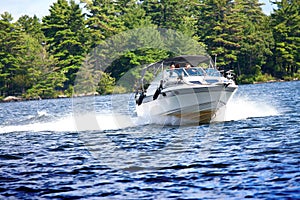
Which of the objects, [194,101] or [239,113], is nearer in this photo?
[194,101]

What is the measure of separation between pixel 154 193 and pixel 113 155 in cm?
537

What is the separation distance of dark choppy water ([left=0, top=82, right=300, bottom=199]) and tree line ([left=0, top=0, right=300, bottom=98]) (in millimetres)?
75252

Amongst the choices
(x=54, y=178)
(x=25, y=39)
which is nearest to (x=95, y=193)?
(x=54, y=178)

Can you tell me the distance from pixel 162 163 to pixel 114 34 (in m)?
95.3

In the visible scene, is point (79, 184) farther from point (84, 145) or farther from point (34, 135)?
point (34, 135)

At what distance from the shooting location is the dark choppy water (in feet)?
35.6

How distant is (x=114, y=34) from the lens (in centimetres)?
10744

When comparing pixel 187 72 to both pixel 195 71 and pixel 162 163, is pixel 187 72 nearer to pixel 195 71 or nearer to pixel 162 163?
pixel 195 71

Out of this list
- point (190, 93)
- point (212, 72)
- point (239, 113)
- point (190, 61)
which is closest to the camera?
point (190, 93)

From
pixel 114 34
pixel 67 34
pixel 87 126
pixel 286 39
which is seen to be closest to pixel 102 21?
pixel 114 34

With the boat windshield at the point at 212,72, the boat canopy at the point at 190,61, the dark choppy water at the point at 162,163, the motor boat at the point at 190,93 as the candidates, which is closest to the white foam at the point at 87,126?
the motor boat at the point at 190,93

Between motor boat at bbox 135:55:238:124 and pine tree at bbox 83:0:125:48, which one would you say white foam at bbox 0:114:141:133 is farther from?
pine tree at bbox 83:0:125:48

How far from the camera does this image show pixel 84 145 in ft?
62.7

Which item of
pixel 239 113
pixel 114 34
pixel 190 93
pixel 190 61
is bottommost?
pixel 239 113
